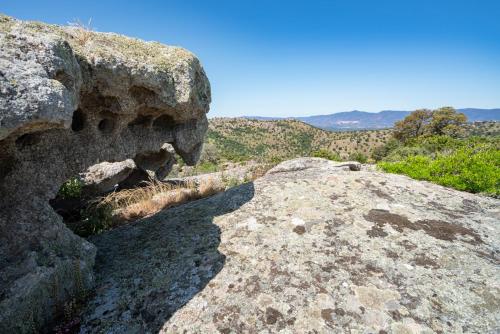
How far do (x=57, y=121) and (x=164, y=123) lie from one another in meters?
4.89

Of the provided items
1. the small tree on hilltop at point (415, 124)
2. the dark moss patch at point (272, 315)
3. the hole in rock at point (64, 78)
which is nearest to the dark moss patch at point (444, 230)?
the dark moss patch at point (272, 315)

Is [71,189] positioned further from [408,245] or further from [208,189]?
[408,245]

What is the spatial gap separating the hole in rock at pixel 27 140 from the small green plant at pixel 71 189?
165 inches

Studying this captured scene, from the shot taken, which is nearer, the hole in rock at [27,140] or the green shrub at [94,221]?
the hole in rock at [27,140]

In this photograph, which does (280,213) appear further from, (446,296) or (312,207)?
(446,296)

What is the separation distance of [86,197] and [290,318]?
8618 millimetres

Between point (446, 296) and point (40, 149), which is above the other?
point (40, 149)

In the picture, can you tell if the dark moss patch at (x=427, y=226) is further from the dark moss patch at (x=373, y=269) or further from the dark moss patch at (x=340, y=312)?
the dark moss patch at (x=340, y=312)

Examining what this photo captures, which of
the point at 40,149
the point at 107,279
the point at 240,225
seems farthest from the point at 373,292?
the point at 40,149

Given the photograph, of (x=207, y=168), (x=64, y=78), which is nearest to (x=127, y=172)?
(x=64, y=78)

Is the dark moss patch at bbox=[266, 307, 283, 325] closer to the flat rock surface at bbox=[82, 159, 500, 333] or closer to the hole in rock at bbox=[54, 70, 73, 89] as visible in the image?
the flat rock surface at bbox=[82, 159, 500, 333]

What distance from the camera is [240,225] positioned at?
5934mm

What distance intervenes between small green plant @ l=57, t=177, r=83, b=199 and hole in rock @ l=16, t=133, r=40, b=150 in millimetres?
4199

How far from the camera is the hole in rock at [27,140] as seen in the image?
196 inches
